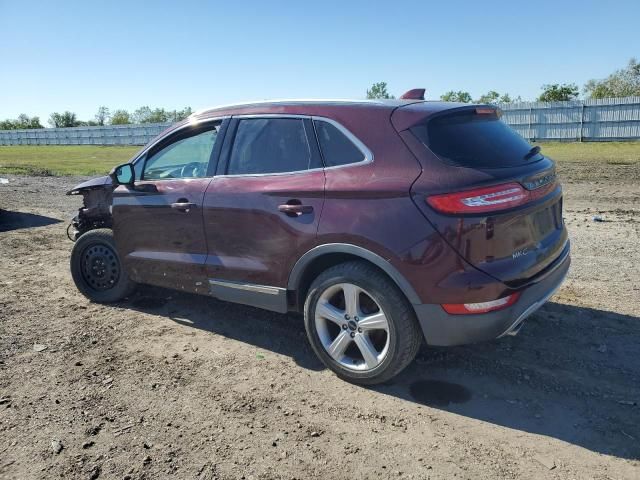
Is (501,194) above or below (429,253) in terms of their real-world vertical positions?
above

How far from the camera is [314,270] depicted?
374 centimetres

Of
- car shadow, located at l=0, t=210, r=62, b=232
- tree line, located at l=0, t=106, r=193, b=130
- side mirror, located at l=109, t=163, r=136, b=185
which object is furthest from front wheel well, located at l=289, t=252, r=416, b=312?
tree line, located at l=0, t=106, r=193, b=130

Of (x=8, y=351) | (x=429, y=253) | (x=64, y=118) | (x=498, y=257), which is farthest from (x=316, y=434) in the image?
(x=64, y=118)

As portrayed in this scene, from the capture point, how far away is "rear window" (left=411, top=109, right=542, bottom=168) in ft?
10.5

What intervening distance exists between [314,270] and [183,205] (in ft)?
4.34

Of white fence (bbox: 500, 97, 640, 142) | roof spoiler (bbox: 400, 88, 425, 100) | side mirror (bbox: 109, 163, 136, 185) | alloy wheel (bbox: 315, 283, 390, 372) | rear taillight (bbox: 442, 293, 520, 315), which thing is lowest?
alloy wheel (bbox: 315, 283, 390, 372)

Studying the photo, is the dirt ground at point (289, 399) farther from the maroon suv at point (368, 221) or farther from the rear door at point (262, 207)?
the rear door at point (262, 207)

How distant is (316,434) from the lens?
9.93 ft

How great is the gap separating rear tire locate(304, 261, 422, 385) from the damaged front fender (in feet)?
9.43

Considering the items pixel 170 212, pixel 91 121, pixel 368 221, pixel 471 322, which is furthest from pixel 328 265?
pixel 91 121

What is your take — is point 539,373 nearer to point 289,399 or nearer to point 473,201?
point 473,201

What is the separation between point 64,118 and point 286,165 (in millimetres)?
103913

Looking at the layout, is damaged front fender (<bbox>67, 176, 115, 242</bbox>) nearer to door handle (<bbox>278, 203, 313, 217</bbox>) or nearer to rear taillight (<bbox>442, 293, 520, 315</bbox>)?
door handle (<bbox>278, 203, 313, 217</bbox>)

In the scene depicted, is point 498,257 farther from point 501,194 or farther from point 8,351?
point 8,351
